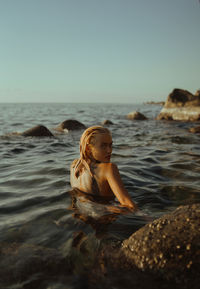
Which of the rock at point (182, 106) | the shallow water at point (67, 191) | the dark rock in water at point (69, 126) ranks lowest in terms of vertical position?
the shallow water at point (67, 191)

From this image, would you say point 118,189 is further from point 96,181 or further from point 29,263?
point 29,263

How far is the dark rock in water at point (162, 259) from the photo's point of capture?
2039 mm

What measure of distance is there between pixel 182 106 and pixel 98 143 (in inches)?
875

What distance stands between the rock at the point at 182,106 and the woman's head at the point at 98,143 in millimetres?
20169

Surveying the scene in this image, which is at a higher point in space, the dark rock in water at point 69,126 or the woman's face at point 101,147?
the woman's face at point 101,147

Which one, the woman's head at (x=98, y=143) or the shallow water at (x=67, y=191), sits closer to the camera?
the shallow water at (x=67, y=191)

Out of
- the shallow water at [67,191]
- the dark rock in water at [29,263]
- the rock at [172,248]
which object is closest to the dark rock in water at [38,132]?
the shallow water at [67,191]

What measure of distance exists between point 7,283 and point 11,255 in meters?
0.41

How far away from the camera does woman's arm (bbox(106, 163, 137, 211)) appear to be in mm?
3373

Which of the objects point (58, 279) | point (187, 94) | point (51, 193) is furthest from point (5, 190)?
point (187, 94)

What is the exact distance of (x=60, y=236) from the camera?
2.97 metres

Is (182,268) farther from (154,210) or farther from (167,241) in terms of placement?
(154,210)

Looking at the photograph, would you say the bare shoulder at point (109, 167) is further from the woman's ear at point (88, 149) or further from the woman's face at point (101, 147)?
the woman's ear at point (88, 149)

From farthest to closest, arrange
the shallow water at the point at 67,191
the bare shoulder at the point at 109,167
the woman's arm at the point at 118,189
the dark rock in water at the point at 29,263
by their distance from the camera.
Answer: the bare shoulder at the point at 109,167
the woman's arm at the point at 118,189
the shallow water at the point at 67,191
the dark rock in water at the point at 29,263
